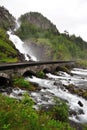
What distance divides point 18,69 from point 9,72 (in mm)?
5651

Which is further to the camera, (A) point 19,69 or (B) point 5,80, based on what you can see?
(A) point 19,69

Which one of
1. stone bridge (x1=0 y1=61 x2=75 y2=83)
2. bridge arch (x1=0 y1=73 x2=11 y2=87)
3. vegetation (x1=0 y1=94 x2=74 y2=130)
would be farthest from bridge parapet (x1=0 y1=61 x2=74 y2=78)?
vegetation (x1=0 y1=94 x2=74 y2=130)

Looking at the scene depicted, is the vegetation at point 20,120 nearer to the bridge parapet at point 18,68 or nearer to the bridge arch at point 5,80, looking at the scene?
the bridge parapet at point 18,68

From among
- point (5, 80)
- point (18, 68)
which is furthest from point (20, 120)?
point (18, 68)

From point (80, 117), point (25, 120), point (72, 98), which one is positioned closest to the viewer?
point (25, 120)

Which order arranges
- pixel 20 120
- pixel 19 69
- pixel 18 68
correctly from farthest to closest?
pixel 19 69, pixel 18 68, pixel 20 120

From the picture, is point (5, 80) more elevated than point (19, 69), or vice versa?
point (19, 69)

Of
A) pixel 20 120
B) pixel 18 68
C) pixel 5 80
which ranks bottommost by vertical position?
pixel 5 80

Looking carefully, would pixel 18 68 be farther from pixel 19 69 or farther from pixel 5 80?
pixel 5 80

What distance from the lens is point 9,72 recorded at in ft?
148

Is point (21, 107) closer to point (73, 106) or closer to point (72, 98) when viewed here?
point (73, 106)

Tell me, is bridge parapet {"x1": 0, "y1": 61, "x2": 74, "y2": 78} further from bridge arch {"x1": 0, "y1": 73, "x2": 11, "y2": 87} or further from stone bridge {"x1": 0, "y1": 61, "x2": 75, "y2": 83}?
bridge arch {"x1": 0, "y1": 73, "x2": 11, "y2": 87}

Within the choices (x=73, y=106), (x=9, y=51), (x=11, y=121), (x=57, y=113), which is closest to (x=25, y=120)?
(x=11, y=121)

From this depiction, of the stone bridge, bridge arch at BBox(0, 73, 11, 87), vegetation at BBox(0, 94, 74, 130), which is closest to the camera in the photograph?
vegetation at BBox(0, 94, 74, 130)
